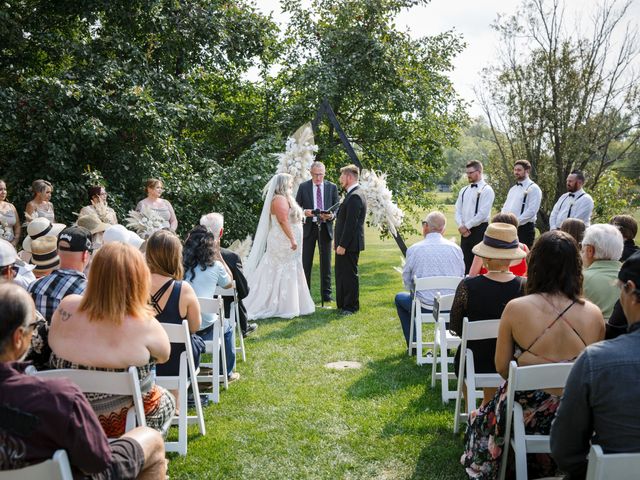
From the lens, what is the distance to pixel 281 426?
4.92 meters

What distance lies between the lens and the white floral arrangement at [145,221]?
9.77m

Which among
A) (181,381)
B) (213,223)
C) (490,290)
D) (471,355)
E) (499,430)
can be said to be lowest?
(499,430)

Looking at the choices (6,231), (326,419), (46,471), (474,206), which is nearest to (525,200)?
(474,206)

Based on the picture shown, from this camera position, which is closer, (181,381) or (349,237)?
(181,381)

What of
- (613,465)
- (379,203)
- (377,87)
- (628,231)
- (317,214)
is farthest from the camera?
(377,87)

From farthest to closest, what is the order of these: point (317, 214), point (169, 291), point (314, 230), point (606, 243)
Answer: point (314, 230), point (317, 214), point (169, 291), point (606, 243)

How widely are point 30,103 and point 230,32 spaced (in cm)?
520

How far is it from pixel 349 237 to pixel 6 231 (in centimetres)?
536

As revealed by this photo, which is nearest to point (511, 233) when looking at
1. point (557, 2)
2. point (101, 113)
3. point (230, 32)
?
point (101, 113)

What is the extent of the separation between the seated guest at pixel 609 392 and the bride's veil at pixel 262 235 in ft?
23.7

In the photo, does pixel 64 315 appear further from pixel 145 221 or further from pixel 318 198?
pixel 318 198

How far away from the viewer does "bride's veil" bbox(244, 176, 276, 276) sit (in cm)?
940

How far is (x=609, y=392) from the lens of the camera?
227 cm

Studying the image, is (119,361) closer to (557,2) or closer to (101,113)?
(101,113)
